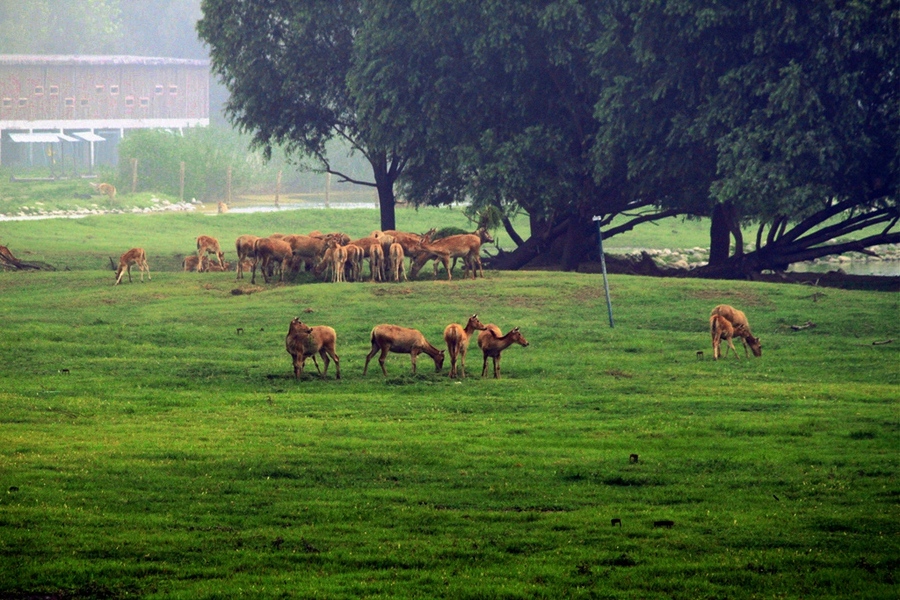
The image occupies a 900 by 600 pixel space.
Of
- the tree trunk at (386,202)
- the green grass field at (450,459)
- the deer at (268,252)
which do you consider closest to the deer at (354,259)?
the deer at (268,252)

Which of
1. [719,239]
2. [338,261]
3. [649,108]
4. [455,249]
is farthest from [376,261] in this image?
[719,239]

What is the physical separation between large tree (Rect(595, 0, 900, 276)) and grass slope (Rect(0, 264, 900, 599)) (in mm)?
6250

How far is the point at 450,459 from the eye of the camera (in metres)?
15.6

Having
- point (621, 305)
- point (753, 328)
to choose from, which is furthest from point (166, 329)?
point (753, 328)

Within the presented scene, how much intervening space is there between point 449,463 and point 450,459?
167 mm

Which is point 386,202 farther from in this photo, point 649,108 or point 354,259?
point 649,108

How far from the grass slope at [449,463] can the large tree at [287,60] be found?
18500 millimetres

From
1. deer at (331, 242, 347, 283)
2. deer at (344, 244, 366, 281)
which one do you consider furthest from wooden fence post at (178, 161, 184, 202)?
deer at (331, 242, 347, 283)

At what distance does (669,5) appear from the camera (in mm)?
34469

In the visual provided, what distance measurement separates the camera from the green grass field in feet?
37.4

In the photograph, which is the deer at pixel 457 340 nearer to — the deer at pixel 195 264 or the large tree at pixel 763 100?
the large tree at pixel 763 100

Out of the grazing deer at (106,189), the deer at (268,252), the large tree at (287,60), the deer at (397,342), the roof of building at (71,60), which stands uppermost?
the roof of building at (71,60)

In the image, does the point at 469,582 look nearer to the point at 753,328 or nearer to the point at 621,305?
the point at 753,328

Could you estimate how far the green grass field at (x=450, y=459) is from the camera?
37.4ft
